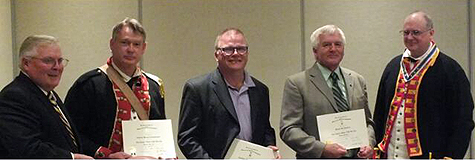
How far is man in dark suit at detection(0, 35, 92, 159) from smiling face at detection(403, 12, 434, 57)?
1.91m

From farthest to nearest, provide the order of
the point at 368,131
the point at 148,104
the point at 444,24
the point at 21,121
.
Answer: the point at 444,24 < the point at 368,131 < the point at 148,104 < the point at 21,121

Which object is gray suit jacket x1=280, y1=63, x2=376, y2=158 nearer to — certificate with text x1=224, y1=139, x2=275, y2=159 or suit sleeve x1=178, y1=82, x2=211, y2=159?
certificate with text x1=224, y1=139, x2=275, y2=159

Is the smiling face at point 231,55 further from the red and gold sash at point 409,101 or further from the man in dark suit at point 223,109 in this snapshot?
the red and gold sash at point 409,101

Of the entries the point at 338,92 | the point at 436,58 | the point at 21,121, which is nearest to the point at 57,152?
the point at 21,121

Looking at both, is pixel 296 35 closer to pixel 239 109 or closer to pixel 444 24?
pixel 444 24

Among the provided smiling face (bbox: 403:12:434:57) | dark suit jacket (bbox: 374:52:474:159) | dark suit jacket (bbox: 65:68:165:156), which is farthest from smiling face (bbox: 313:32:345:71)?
dark suit jacket (bbox: 65:68:165:156)

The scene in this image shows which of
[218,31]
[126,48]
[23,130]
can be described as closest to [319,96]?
[126,48]

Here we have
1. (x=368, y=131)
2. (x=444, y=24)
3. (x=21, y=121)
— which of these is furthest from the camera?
(x=444, y=24)

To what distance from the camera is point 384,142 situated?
3.79 m

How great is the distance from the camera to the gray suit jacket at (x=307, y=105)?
144 inches

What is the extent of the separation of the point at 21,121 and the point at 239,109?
1.23 metres

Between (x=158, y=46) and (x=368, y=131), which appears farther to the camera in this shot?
(x=158, y=46)

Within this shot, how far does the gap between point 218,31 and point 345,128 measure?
195 cm

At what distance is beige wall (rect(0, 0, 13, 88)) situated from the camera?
505cm
